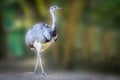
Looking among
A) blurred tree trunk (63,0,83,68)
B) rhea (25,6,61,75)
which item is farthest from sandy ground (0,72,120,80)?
blurred tree trunk (63,0,83,68)

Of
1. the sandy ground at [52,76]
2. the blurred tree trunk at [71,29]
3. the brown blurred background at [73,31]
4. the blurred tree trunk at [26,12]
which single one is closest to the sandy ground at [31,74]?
the sandy ground at [52,76]

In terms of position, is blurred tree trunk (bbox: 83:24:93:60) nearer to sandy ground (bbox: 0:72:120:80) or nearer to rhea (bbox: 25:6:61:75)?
sandy ground (bbox: 0:72:120:80)

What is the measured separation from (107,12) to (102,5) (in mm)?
107

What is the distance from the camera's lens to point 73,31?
17.3ft

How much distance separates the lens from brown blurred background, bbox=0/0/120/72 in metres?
5.19

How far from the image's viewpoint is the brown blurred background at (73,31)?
5.19m

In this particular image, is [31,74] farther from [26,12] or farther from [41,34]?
[26,12]

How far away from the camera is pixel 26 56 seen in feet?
16.8

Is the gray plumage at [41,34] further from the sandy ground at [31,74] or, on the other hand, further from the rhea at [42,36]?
the sandy ground at [31,74]

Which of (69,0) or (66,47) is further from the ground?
(69,0)

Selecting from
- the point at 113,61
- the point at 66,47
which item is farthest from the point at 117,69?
the point at 66,47

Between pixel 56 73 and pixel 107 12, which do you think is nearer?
pixel 56 73

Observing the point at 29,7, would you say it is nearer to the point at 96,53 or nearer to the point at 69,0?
the point at 69,0

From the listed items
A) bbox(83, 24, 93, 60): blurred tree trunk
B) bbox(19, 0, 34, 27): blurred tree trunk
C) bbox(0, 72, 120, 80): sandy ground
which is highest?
bbox(19, 0, 34, 27): blurred tree trunk
